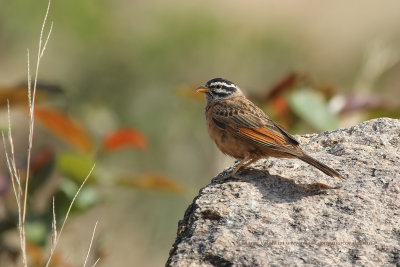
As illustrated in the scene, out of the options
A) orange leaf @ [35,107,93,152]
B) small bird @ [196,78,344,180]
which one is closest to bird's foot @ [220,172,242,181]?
small bird @ [196,78,344,180]

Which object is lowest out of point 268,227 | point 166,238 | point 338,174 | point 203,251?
point 203,251

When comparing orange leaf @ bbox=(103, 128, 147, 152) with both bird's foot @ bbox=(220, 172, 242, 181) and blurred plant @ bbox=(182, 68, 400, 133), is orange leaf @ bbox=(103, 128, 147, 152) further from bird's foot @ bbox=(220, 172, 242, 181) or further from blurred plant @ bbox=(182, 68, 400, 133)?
bird's foot @ bbox=(220, 172, 242, 181)

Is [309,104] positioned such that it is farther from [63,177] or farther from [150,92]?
[150,92]

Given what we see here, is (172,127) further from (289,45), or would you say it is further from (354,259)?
(354,259)

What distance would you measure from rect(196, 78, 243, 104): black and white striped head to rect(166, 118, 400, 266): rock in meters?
1.62

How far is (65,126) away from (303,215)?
8.73ft

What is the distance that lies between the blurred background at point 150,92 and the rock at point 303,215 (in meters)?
1.31

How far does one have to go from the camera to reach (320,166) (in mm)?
4477

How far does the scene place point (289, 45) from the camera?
47.4ft

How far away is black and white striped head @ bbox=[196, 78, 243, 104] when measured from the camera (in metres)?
6.51

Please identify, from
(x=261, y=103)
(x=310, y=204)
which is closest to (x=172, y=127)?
(x=261, y=103)

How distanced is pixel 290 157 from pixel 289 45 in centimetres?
980

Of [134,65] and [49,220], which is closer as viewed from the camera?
[49,220]

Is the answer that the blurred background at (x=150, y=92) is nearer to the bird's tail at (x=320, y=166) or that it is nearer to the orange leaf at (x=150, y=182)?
the orange leaf at (x=150, y=182)
